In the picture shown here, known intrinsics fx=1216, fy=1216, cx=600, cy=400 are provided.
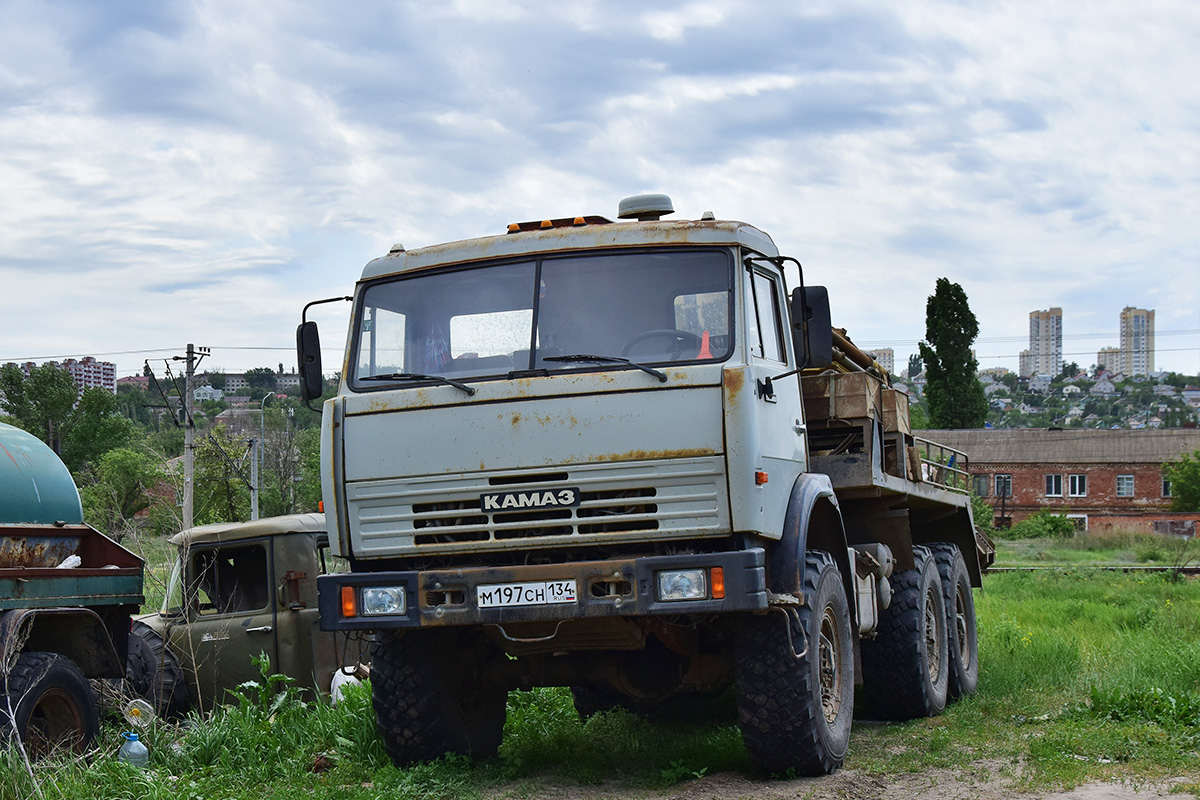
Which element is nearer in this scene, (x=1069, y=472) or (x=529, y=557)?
(x=529, y=557)

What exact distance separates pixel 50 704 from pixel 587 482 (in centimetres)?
385

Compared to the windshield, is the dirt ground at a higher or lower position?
lower

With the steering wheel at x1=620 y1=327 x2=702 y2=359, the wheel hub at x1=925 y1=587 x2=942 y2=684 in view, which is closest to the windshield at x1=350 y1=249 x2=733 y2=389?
the steering wheel at x1=620 y1=327 x2=702 y2=359

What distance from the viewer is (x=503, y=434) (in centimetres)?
590

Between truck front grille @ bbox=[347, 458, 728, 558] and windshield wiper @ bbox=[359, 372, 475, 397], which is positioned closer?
truck front grille @ bbox=[347, 458, 728, 558]

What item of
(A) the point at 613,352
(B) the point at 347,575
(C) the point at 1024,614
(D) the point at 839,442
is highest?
(A) the point at 613,352

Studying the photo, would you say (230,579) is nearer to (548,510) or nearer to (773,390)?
(548,510)

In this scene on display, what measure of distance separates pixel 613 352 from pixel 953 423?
54.5 m

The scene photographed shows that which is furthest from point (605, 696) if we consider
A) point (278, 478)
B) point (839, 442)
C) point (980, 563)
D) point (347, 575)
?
point (278, 478)

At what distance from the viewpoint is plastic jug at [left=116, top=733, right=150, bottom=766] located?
715 centimetres

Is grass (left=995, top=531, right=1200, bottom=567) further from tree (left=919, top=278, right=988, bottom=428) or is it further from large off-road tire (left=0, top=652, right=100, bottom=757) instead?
large off-road tire (left=0, top=652, right=100, bottom=757)

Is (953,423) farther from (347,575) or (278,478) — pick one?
(347,575)

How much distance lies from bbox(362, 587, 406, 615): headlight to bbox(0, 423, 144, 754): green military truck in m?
1.99

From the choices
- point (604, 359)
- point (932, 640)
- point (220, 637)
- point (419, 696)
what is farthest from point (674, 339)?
point (220, 637)
